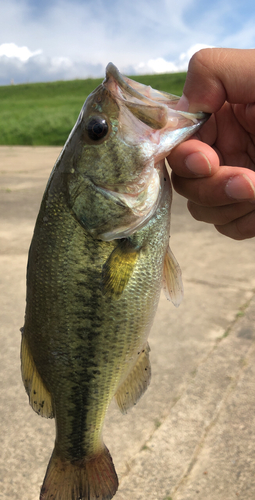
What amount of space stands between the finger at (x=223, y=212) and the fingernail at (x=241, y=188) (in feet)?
1.03

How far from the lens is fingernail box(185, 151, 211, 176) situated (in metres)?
1.68

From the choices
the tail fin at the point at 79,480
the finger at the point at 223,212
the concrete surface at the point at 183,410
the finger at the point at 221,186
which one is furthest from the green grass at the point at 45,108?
the tail fin at the point at 79,480

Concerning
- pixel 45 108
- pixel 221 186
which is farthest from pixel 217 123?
pixel 45 108

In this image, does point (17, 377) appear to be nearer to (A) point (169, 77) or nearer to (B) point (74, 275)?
(B) point (74, 275)

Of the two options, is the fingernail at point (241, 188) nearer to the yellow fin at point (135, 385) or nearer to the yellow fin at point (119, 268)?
the yellow fin at point (119, 268)

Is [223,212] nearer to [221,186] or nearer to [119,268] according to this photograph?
[221,186]

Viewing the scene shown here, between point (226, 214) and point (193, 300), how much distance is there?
8.65 feet

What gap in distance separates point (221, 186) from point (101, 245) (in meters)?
0.61

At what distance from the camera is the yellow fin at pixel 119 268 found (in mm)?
1483

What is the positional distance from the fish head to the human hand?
232mm

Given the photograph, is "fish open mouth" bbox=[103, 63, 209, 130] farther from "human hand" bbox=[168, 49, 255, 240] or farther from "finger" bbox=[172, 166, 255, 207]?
"finger" bbox=[172, 166, 255, 207]

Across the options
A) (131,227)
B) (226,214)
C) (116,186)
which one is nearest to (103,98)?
(116,186)

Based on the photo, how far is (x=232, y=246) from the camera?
241 inches

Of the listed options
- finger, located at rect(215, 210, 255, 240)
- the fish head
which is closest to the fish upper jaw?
the fish head
